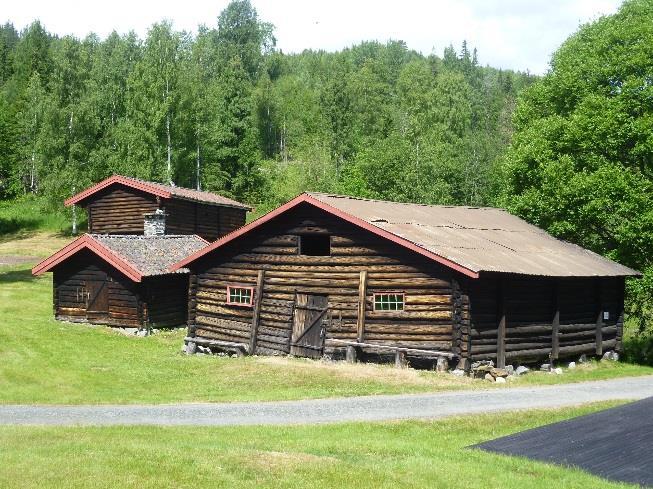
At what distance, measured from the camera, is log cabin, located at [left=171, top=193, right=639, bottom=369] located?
79.3 ft

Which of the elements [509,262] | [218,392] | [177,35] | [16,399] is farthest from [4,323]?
[177,35]

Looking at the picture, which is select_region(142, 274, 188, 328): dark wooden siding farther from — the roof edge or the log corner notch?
the log corner notch

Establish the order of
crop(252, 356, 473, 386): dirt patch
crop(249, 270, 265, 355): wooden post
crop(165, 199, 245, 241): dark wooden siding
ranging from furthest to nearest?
1. crop(165, 199, 245, 241): dark wooden siding
2. crop(249, 270, 265, 355): wooden post
3. crop(252, 356, 473, 386): dirt patch

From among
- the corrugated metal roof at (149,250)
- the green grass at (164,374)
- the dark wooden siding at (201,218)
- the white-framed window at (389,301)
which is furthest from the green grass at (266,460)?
the dark wooden siding at (201,218)

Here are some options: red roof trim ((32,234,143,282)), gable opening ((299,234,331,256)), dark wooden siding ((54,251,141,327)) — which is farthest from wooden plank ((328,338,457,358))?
dark wooden siding ((54,251,141,327))

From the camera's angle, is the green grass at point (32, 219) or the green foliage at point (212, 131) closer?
the green foliage at point (212, 131)

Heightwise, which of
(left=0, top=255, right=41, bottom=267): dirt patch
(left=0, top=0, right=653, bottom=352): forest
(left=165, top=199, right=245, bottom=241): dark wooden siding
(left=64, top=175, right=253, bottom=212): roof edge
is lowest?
(left=0, top=255, right=41, bottom=267): dirt patch

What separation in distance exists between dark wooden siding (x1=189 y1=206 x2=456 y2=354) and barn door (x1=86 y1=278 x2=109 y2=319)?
7.11 metres

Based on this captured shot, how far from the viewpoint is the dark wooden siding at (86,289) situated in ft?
113

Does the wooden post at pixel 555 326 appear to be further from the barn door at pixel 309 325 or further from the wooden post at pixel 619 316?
the barn door at pixel 309 325

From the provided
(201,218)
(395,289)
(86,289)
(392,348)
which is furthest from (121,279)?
(392,348)

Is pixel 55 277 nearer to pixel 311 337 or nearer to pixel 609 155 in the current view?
pixel 311 337

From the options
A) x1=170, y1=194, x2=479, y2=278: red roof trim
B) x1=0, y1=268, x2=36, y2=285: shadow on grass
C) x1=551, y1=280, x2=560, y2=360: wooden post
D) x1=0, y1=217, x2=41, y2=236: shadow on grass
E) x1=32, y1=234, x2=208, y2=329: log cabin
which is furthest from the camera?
x1=0, y1=217, x2=41, y2=236: shadow on grass

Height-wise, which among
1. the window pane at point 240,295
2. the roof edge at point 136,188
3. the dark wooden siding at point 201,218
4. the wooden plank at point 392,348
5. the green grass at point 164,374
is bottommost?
the green grass at point 164,374
